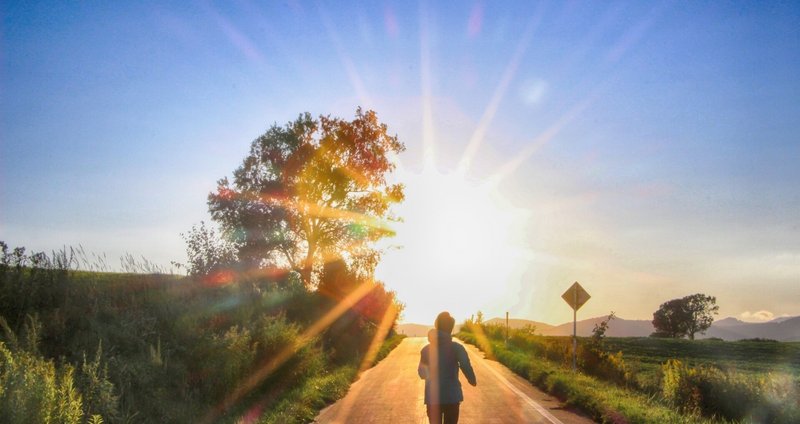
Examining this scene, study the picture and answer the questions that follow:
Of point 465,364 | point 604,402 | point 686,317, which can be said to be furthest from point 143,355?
point 686,317

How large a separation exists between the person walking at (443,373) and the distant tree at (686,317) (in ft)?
400

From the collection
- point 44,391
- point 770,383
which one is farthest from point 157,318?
point 770,383

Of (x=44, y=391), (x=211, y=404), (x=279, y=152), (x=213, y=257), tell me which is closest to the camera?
(x=44, y=391)

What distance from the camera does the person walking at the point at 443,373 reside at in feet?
25.9

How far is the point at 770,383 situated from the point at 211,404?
43.1 ft

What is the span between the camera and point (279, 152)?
1433 inches

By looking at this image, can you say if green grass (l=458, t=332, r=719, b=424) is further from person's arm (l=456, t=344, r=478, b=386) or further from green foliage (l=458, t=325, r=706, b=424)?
person's arm (l=456, t=344, r=478, b=386)

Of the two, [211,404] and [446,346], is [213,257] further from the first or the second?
[446,346]

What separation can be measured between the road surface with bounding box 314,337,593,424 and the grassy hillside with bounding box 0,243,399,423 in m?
0.63

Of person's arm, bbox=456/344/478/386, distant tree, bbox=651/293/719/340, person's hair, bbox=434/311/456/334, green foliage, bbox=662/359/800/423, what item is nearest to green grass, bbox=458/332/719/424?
green foliage, bbox=662/359/800/423

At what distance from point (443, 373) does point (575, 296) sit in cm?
1713

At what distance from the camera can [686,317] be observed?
382 feet

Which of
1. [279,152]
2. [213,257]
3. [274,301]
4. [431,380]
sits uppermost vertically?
[279,152]

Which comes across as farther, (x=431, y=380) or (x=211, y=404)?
(x=211, y=404)
